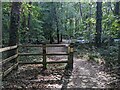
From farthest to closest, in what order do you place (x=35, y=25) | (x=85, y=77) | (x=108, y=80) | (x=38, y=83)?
(x=35, y=25), (x=85, y=77), (x=108, y=80), (x=38, y=83)

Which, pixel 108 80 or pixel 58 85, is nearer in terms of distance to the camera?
pixel 58 85

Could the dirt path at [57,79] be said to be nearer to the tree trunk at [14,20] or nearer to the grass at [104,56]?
the tree trunk at [14,20]

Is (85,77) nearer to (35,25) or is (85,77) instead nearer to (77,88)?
(77,88)

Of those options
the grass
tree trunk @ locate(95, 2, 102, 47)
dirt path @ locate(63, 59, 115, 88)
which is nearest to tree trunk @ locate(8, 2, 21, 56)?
dirt path @ locate(63, 59, 115, 88)

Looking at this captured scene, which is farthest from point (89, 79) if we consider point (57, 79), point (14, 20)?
point (14, 20)

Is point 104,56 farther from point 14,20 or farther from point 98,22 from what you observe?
point 98,22

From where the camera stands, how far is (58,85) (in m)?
7.27

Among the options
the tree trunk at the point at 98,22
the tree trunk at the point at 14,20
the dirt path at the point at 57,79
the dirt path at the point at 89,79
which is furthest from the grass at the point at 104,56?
the tree trunk at the point at 14,20

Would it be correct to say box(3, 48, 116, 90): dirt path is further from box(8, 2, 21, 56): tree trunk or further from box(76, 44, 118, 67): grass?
box(76, 44, 118, 67): grass

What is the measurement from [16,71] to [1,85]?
228 cm


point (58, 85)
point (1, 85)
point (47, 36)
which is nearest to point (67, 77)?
point (58, 85)

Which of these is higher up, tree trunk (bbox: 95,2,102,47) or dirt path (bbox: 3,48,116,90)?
tree trunk (bbox: 95,2,102,47)

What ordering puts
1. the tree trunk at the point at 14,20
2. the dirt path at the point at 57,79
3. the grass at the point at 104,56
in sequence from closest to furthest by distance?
the dirt path at the point at 57,79
the tree trunk at the point at 14,20
the grass at the point at 104,56

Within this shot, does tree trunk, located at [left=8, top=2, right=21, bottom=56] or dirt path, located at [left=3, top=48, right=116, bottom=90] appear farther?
tree trunk, located at [left=8, top=2, right=21, bottom=56]
